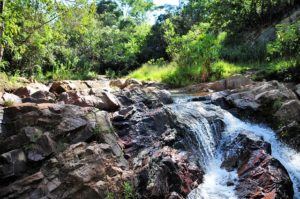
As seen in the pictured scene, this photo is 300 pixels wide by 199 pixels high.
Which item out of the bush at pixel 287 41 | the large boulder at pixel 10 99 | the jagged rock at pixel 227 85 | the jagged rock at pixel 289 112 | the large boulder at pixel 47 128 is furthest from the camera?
the jagged rock at pixel 227 85

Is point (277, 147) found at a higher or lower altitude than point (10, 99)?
lower

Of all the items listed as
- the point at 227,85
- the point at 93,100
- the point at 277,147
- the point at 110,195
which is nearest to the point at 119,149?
the point at 110,195

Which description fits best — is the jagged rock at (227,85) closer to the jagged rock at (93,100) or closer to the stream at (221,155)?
the stream at (221,155)

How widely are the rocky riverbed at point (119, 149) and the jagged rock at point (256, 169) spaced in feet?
0.06

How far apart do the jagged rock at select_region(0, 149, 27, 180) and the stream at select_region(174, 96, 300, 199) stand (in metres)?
2.96

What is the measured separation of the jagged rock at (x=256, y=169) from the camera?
231 inches

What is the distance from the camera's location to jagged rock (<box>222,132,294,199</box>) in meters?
5.86

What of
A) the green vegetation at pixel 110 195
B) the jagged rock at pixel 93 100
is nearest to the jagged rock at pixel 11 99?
the jagged rock at pixel 93 100

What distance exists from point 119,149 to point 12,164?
1961mm

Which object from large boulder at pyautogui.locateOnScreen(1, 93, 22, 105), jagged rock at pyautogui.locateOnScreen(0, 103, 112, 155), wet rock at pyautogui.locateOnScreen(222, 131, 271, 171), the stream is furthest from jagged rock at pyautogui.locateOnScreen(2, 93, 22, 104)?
wet rock at pyautogui.locateOnScreen(222, 131, 271, 171)

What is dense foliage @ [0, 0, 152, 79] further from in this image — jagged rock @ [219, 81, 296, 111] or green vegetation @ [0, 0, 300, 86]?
jagged rock @ [219, 81, 296, 111]

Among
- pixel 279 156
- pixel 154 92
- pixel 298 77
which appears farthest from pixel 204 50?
pixel 279 156

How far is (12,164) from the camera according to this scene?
232 inches

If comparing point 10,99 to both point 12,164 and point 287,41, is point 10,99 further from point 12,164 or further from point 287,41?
point 287,41
